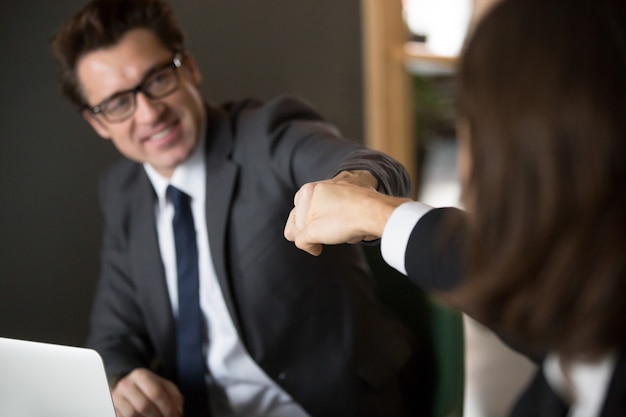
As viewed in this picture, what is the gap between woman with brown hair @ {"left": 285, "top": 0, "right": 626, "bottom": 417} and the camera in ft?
2.12

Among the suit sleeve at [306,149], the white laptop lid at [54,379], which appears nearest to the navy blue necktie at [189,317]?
the suit sleeve at [306,149]

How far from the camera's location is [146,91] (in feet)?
5.14

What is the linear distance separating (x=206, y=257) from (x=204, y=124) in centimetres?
29

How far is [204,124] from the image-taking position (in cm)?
161

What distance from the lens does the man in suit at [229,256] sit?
1.50m

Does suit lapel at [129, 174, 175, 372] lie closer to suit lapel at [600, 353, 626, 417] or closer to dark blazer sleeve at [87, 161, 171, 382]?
dark blazer sleeve at [87, 161, 171, 382]

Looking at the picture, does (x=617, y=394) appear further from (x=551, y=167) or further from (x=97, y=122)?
(x=97, y=122)

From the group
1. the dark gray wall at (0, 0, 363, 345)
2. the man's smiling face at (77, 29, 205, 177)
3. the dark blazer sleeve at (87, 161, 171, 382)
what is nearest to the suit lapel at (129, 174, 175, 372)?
the dark blazer sleeve at (87, 161, 171, 382)

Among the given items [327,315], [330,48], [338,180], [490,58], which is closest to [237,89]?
[330,48]

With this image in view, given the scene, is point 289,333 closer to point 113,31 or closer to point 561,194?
point 113,31

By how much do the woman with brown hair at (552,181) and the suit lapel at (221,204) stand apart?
2.63 feet

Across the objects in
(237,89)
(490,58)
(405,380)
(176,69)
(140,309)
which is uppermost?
(490,58)

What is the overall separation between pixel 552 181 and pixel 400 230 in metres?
0.28

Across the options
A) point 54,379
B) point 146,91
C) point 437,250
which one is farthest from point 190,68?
point 437,250
